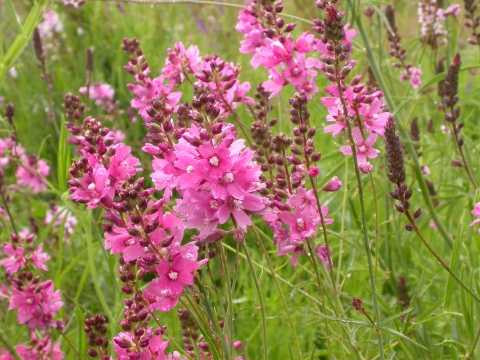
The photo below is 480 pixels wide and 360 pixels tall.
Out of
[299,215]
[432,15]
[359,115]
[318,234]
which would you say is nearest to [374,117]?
[359,115]

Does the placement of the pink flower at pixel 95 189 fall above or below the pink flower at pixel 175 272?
above

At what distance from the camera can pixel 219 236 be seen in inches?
59.0

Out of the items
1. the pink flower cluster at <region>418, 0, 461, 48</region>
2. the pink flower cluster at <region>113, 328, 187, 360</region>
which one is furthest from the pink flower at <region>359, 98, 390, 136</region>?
the pink flower cluster at <region>418, 0, 461, 48</region>

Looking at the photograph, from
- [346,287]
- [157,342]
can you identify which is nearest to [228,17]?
[346,287]

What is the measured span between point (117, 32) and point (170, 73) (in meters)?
4.97

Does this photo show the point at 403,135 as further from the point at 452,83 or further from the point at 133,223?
the point at 133,223

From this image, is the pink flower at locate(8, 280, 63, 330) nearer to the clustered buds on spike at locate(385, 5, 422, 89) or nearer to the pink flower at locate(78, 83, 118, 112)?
the clustered buds on spike at locate(385, 5, 422, 89)

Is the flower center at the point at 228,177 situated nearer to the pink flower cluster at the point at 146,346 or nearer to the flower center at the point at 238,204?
the flower center at the point at 238,204

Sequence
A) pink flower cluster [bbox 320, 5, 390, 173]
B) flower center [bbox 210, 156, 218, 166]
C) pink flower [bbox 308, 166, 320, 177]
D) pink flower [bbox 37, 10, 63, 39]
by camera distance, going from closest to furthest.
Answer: flower center [bbox 210, 156, 218, 166]
pink flower [bbox 308, 166, 320, 177]
pink flower cluster [bbox 320, 5, 390, 173]
pink flower [bbox 37, 10, 63, 39]

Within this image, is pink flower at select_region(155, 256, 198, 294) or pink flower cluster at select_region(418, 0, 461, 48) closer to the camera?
pink flower at select_region(155, 256, 198, 294)

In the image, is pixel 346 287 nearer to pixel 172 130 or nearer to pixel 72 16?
pixel 172 130

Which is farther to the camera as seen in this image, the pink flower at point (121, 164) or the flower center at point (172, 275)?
the pink flower at point (121, 164)

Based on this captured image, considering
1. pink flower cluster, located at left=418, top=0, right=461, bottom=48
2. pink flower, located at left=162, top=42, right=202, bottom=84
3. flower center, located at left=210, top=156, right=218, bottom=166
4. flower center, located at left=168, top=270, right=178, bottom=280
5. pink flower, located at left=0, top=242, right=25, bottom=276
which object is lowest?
pink flower, located at left=0, top=242, right=25, bottom=276

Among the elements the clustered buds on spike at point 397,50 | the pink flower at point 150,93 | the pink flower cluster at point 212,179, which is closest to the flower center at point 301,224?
the pink flower cluster at point 212,179
